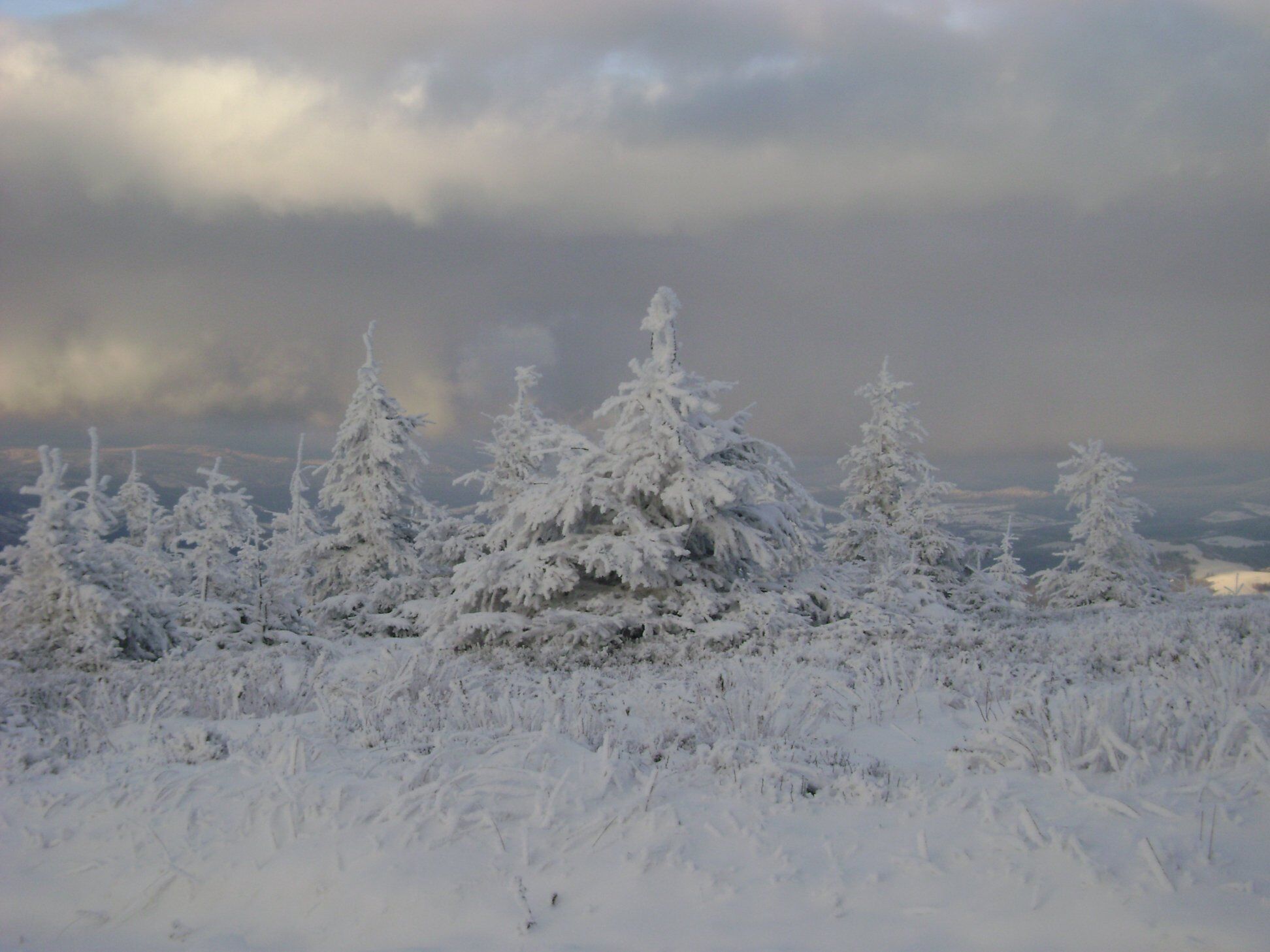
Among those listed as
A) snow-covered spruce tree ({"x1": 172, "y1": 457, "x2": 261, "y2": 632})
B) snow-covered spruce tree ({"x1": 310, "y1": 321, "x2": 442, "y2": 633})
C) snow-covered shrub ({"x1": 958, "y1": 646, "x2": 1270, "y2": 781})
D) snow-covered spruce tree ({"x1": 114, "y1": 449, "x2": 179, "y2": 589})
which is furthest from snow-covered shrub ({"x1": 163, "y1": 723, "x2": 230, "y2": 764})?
snow-covered spruce tree ({"x1": 114, "y1": 449, "x2": 179, "y2": 589})

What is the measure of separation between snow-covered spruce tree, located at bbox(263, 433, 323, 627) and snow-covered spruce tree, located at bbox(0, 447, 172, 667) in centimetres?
364

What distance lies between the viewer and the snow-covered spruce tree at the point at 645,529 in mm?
12359

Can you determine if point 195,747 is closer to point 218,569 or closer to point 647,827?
point 647,827

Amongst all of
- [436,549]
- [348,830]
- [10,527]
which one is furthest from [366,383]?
[348,830]

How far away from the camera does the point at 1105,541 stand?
101 ft

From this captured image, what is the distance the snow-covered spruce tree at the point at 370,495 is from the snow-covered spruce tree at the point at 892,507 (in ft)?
47.7

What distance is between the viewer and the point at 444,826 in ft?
13.4

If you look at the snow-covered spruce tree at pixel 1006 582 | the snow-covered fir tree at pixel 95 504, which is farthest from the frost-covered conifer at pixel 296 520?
the snow-covered spruce tree at pixel 1006 582

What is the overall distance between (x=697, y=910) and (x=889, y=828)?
1314 millimetres

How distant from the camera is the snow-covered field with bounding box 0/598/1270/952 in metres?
→ 3.37

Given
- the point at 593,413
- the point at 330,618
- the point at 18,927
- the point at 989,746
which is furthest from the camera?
the point at 330,618

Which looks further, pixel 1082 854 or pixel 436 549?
pixel 436 549

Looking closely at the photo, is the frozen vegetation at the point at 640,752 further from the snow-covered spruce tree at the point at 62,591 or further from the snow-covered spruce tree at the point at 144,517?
the snow-covered spruce tree at the point at 144,517

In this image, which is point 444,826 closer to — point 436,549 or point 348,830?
point 348,830
